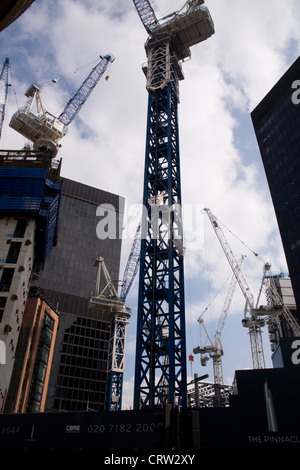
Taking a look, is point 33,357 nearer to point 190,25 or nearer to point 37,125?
point 37,125

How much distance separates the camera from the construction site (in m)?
24.4

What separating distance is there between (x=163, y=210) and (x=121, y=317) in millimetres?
48361

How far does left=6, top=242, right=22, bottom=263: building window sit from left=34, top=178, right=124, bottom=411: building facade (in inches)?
1586

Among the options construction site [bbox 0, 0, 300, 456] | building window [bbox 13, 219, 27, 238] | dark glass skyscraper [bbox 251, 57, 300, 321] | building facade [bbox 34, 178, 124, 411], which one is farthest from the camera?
building facade [bbox 34, 178, 124, 411]

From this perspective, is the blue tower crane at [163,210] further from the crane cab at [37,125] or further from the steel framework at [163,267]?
the crane cab at [37,125]

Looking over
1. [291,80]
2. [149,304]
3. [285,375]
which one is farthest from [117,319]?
[291,80]

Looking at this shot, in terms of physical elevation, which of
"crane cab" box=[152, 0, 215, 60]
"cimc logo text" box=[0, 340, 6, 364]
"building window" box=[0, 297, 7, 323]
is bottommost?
"cimc logo text" box=[0, 340, 6, 364]

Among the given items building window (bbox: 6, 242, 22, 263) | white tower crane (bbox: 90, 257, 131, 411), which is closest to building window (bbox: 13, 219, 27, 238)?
building window (bbox: 6, 242, 22, 263)

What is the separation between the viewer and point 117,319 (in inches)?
3659

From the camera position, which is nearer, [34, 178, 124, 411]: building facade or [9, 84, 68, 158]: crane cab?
[9, 84, 68, 158]: crane cab

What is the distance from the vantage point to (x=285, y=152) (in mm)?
110000

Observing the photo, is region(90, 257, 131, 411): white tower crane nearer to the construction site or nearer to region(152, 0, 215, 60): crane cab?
the construction site

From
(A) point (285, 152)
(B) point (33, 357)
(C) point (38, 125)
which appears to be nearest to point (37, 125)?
(C) point (38, 125)

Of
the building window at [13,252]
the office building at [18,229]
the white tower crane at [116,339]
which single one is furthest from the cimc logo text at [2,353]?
the white tower crane at [116,339]
